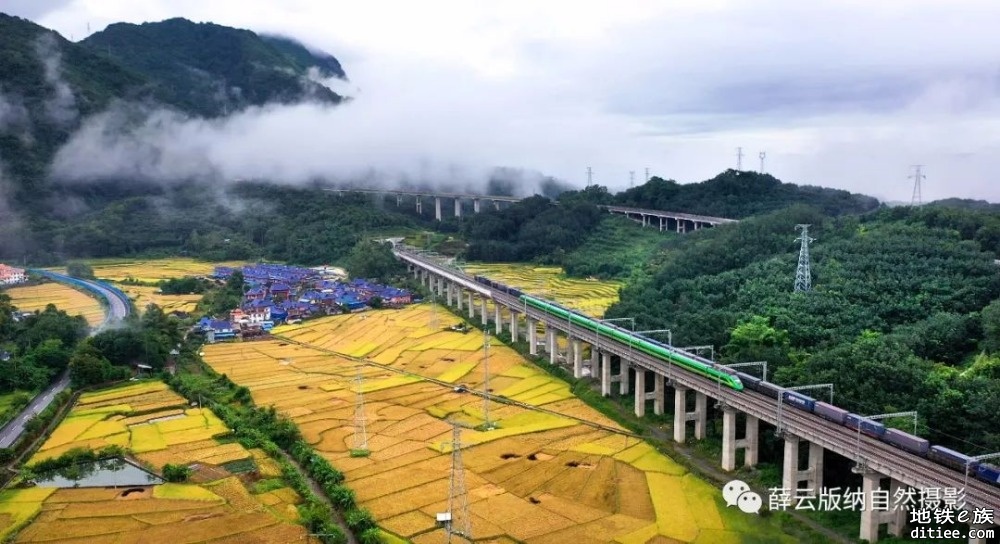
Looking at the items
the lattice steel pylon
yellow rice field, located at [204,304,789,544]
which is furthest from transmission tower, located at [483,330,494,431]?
the lattice steel pylon

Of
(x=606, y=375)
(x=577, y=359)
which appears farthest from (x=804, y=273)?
(x=606, y=375)

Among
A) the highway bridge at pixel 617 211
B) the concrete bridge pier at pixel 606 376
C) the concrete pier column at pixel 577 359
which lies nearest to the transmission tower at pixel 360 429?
the concrete pier column at pixel 577 359

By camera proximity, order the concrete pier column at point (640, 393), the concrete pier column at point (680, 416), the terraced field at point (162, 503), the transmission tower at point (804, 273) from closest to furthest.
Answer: the terraced field at point (162, 503) < the concrete pier column at point (680, 416) < the concrete pier column at point (640, 393) < the transmission tower at point (804, 273)

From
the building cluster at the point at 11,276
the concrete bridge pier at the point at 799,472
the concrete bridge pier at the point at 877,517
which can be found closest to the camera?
the concrete bridge pier at the point at 877,517

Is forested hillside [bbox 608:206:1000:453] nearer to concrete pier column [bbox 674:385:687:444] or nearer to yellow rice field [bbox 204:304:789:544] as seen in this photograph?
concrete pier column [bbox 674:385:687:444]

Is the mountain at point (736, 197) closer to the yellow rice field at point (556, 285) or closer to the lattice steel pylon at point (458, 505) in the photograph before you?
the yellow rice field at point (556, 285)

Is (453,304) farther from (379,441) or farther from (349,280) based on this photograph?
(379,441)

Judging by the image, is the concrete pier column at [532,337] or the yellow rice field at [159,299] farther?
the yellow rice field at [159,299]
